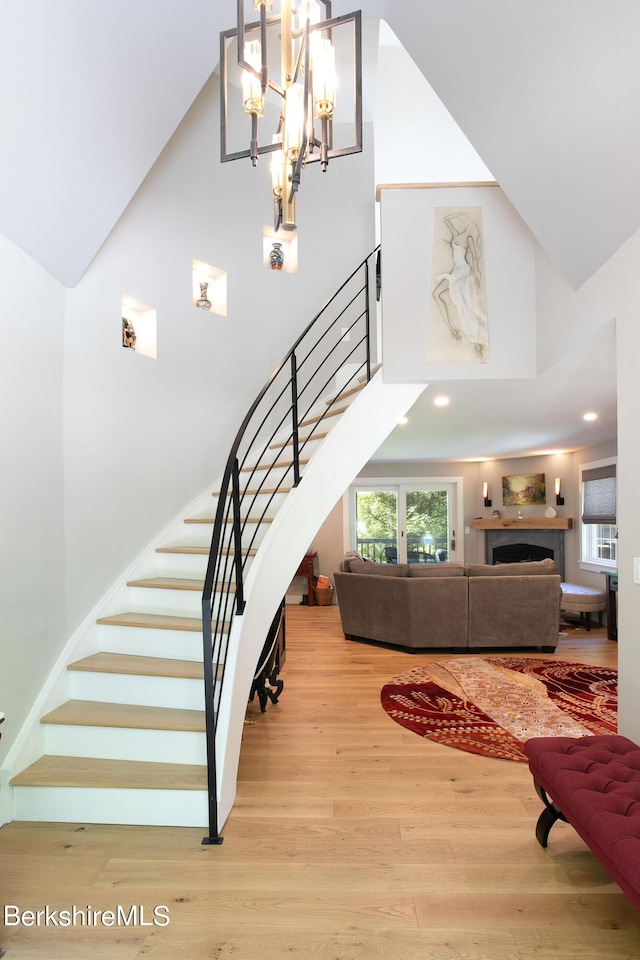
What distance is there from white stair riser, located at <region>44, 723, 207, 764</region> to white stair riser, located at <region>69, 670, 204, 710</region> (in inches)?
9.3

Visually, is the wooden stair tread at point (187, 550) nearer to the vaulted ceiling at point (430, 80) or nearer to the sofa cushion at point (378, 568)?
the vaulted ceiling at point (430, 80)

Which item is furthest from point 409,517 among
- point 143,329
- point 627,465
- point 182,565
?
point 627,465

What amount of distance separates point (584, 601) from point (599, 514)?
129 centimetres

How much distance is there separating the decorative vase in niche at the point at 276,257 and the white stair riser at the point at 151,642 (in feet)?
12.1

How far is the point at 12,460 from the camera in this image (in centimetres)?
278

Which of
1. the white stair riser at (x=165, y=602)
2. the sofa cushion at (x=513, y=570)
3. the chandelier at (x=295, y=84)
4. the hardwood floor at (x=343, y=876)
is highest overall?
the chandelier at (x=295, y=84)

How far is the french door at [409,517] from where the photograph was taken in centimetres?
992

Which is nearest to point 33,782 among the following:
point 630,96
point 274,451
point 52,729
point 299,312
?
point 52,729

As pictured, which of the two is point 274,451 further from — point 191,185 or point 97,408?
point 191,185

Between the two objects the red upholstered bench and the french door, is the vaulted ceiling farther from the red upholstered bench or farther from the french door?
the french door

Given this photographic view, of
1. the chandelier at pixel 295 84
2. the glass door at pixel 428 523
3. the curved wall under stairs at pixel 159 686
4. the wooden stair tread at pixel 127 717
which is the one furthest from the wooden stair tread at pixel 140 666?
the glass door at pixel 428 523

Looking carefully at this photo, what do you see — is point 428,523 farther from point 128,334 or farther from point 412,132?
point 128,334

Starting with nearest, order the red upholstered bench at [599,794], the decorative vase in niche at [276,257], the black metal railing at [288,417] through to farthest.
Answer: the red upholstered bench at [599,794], the black metal railing at [288,417], the decorative vase in niche at [276,257]

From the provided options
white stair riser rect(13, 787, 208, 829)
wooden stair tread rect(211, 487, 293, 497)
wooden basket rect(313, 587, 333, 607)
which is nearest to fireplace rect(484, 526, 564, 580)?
wooden basket rect(313, 587, 333, 607)
